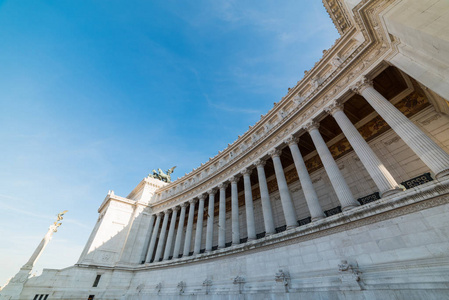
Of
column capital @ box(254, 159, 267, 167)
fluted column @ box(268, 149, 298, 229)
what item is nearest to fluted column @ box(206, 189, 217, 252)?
column capital @ box(254, 159, 267, 167)

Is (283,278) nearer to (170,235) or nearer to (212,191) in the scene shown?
(212,191)

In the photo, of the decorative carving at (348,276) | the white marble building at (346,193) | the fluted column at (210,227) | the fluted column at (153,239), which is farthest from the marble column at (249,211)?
the fluted column at (153,239)

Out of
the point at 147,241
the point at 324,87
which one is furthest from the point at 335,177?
the point at 147,241

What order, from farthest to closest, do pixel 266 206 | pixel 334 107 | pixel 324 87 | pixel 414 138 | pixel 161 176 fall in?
pixel 161 176, pixel 266 206, pixel 324 87, pixel 334 107, pixel 414 138

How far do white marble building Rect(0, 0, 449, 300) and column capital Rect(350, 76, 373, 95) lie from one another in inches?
2.8

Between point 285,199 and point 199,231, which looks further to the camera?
point 199,231

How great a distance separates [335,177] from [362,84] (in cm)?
695

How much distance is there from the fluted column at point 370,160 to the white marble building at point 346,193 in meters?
0.06

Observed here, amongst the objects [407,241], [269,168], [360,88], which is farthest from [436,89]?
[269,168]

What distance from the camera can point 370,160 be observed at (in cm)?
1123

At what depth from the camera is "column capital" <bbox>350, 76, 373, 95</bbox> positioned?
43.0ft

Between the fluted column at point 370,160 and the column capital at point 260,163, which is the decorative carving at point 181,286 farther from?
the fluted column at point 370,160

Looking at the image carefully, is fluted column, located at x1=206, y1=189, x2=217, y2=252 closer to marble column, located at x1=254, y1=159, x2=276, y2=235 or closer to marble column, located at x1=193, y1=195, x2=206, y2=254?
marble column, located at x1=193, y1=195, x2=206, y2=254

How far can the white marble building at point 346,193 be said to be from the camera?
27.2 ft
